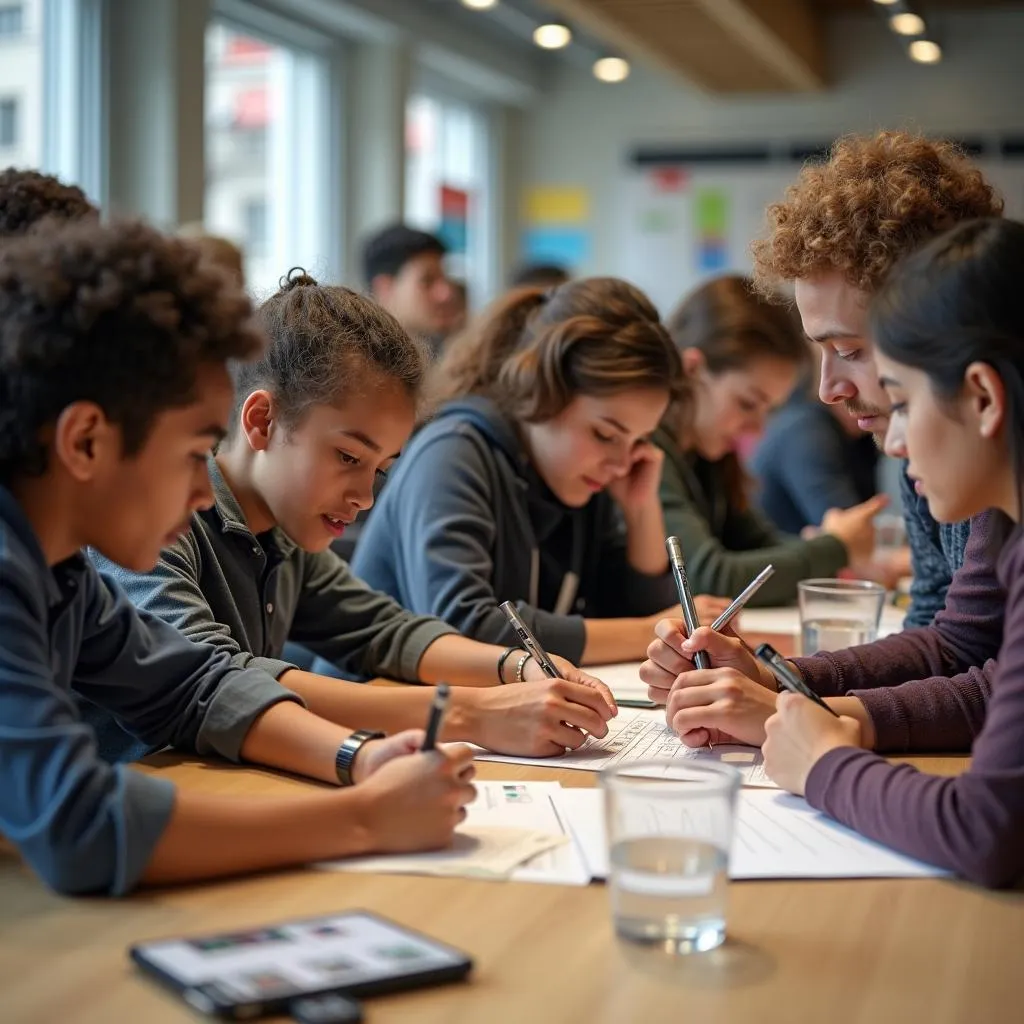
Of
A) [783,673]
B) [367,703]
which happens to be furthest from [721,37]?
[783,673]

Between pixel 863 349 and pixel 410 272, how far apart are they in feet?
11.3

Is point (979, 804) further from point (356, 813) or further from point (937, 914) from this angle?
point (356, 813)

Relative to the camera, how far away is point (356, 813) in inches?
43.3

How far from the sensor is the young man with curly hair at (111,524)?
1021 mm

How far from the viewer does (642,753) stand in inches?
57.9

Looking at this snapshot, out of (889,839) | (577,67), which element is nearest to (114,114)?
(577,67)

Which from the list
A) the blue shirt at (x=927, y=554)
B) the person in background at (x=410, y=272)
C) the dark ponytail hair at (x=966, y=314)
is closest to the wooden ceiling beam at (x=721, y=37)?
the person in background at (x=410, y=272)

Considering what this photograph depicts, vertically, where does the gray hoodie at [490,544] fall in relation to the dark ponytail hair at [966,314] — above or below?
below

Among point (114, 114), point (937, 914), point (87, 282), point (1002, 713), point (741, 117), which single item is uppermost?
point (741, 117)

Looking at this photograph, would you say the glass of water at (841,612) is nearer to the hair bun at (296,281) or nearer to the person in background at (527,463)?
the person in background at (527,463)

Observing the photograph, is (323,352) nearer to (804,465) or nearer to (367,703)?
(367,703)

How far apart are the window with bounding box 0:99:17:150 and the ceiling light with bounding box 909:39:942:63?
12.1 ft

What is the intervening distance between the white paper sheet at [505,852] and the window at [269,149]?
4.13m

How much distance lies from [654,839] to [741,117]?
6.61 meters
